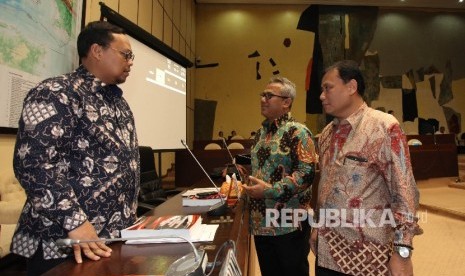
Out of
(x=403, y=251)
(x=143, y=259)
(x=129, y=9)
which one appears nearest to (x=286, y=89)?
(x=403, y=251)

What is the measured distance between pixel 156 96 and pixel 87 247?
2316mm

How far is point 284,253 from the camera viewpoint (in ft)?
5.61

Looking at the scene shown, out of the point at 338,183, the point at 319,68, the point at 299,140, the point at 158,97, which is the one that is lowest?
the point at 338,183

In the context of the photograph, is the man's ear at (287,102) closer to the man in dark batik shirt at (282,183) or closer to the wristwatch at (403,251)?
the man in dark batik shirt at (282,183)

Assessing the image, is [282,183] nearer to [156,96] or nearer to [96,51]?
[96,51]

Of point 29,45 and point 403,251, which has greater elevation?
point 29,45

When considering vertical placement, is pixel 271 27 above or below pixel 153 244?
above

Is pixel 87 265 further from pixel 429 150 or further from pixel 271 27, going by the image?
pixel 271 27

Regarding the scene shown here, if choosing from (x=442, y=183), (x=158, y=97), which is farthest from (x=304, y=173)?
(x=442, y=183)

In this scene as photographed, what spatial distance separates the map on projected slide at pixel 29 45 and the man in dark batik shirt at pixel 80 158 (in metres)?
0.67

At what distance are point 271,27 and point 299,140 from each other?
7.25 metres

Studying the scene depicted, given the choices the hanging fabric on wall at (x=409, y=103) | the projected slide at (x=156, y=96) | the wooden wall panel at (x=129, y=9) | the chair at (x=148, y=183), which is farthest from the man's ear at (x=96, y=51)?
the hanging fabric on wall at (x=409, y=103)

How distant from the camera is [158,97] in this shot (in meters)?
3.09

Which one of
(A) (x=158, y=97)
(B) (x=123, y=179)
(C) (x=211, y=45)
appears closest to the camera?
(B) (x=123, y=179)
